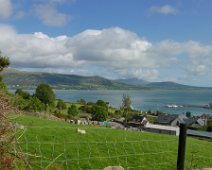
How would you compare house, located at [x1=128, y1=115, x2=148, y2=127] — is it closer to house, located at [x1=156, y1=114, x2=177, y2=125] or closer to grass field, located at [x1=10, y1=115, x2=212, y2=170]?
house, located at [x1=156, y1=114, x2=177, y2=125]

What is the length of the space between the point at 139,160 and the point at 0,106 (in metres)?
9.91

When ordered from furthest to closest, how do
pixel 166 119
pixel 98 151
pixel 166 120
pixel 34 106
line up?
pixel 166 119 → pixel 166 120 → pixel 34 106 → pixel 98 151

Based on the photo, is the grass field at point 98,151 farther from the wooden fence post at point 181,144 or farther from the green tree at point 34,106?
the green tree at point 34,106

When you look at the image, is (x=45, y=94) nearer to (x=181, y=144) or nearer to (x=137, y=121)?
(x=137, y=121)

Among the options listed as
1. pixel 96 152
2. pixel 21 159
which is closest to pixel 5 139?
pixel 21 159

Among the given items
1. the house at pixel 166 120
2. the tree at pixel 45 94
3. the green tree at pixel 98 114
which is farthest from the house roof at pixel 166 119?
the tree at pixel 45 94

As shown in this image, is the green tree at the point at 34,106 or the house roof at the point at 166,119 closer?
the green tree at the point at 34,106

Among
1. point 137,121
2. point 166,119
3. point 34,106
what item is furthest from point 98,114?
point 34,106

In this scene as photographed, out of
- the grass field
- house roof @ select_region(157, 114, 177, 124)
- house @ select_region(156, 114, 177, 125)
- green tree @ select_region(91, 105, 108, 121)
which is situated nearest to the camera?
the grass field

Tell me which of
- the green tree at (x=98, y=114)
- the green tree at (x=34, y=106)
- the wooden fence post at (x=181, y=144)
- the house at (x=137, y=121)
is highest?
the wooden fence post at (x=181, y=144)

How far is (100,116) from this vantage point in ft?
240

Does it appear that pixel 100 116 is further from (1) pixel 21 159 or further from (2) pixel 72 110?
(1) pixel 21 159

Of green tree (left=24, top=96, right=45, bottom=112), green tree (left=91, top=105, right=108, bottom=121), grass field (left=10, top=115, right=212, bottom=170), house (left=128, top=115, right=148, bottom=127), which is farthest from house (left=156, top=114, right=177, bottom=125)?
grass field (left=10, top=115, right=212, bottom=170)

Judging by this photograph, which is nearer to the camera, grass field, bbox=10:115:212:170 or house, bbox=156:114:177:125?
grass field, bbox=10:115:212:170
